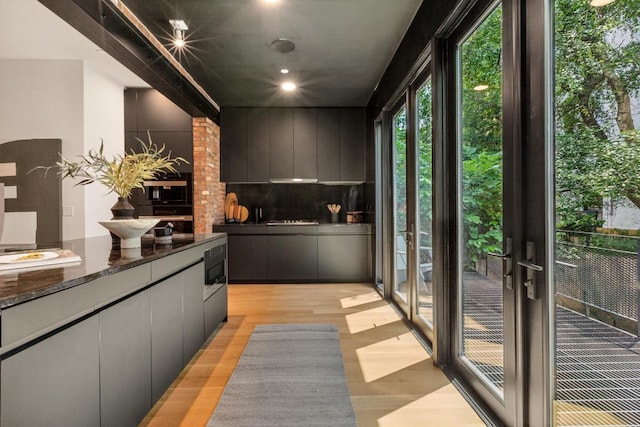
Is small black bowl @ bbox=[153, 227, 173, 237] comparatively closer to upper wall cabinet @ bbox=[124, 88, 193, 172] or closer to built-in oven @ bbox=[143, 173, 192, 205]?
built-in oven @ bbox=[143, 173, 192, 205]

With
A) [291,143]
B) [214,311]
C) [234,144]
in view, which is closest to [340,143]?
[291,143]

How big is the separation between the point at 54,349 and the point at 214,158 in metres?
4.33

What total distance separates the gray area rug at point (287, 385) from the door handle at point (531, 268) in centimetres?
112

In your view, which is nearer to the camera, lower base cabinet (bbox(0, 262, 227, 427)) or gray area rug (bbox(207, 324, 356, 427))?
lower base cabinet (bbox(0, 262, 227, 427))

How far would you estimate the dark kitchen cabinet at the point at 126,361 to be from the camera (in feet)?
4.67

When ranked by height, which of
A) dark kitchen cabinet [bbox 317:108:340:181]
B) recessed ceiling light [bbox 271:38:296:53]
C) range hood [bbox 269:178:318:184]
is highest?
recessed ceiling light [bbox 271:38:296:53]

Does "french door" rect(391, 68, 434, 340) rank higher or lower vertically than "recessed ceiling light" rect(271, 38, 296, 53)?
lower

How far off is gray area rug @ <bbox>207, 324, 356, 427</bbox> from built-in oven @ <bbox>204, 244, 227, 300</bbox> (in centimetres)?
56

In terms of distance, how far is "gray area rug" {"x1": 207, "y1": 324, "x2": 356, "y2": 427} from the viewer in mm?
1834

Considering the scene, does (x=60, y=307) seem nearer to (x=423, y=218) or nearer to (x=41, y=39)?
(x=423, y=218)

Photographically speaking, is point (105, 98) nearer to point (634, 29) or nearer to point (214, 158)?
point (214, 158)

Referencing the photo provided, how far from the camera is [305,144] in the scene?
17.5 feet

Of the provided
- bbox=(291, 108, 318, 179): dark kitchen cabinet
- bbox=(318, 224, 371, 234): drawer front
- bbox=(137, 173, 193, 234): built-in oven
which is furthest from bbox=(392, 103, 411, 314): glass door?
bbox=(137, 173, 193, 234): built-in oven

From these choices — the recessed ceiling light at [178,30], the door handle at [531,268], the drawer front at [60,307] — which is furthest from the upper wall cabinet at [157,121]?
the door handle at [531,268]
